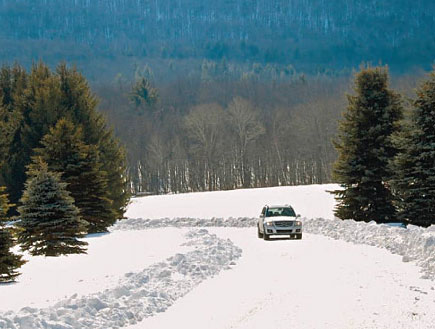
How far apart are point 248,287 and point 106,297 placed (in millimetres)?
3842

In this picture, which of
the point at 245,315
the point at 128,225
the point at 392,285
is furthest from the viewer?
the point at 128,225

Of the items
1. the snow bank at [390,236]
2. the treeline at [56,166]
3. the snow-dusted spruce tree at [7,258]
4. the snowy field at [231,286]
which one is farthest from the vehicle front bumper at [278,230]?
the snow-dusted spruce tree at [7,258]

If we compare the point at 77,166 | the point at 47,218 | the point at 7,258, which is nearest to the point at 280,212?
the point at 77,166

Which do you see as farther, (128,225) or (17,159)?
(128,225)

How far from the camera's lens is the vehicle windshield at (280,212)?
3012cm

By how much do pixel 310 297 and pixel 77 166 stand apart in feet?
57.4

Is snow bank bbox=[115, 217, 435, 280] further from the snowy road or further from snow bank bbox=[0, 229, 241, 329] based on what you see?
snow bank bbox=[0, 229, 241, 329]

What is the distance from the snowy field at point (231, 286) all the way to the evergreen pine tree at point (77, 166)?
386 centimetres

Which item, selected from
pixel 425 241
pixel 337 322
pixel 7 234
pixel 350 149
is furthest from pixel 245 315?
pixel 350 149

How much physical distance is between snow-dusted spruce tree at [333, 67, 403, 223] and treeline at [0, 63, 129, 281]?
13.3 m

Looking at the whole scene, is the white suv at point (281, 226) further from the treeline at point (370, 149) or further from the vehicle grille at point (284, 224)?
the treeline at point (370, 149)

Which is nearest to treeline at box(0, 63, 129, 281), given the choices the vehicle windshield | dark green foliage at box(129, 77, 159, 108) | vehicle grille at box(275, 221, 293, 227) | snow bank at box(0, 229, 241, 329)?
snow bank at box(0, 229, 241, 329)

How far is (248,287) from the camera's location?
13.6 meters

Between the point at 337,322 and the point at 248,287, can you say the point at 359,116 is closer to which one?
the point at 248,287
